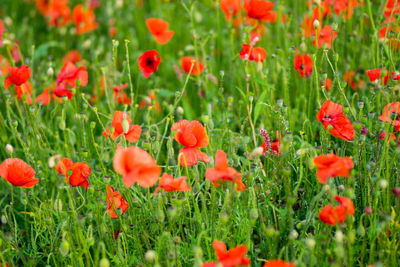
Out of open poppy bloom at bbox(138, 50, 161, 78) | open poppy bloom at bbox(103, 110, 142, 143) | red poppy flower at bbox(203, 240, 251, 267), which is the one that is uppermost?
open poppy bloom at bbox(138, 50, 161, 78)

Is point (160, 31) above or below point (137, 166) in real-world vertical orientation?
above

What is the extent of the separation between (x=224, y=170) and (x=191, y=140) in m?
0.21

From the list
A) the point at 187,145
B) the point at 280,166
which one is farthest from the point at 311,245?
the point at 187,145

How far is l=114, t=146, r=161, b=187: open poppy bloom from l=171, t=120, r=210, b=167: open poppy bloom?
0.61 ft

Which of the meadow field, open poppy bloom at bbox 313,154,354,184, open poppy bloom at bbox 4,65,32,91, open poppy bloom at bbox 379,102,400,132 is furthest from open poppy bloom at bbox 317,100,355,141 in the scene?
open poppy bloom at bbox 4,65,32,91

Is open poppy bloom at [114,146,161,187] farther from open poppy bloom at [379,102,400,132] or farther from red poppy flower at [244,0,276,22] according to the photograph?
red poppy flower at [244,0,276,22]

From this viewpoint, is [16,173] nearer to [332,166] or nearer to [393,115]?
[332,166]

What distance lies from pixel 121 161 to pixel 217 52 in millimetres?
1385

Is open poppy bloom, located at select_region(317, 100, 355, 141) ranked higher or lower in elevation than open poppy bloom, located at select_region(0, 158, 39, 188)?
higher

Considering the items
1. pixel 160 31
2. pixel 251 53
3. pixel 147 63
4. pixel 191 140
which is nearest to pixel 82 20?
pixel 160 31

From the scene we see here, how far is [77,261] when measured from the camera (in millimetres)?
1467

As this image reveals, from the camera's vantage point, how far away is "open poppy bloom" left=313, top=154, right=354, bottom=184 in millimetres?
1191

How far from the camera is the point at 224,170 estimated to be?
1271mm

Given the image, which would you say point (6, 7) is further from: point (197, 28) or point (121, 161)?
point (121, 161)
